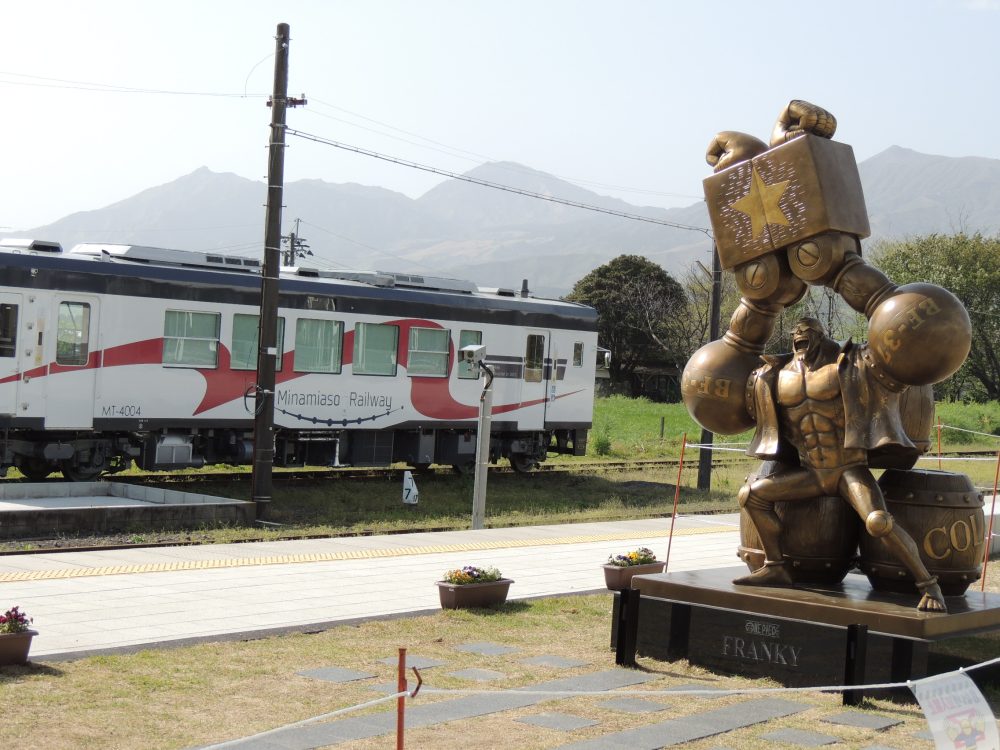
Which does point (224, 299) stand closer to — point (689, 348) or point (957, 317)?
point (957, 317)

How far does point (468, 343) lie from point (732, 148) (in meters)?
13.5

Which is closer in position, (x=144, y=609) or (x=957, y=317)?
(x=957, y=317)

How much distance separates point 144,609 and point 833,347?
5.58 meters

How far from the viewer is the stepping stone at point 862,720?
709 centimetres

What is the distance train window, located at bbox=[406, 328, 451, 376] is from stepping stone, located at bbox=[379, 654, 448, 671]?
13171 millimetres

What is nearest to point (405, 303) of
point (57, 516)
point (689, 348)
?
point (57, 516)

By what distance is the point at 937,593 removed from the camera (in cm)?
787

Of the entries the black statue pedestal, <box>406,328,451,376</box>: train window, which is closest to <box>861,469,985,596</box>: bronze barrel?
the black statue pedestal

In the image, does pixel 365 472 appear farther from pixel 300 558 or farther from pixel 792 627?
pixel 792 627

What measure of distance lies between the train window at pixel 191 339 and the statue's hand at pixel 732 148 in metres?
11.4

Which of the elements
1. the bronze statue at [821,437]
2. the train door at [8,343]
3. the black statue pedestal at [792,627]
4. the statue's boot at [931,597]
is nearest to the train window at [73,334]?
the train door at [8,343]

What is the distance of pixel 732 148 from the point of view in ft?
29.5

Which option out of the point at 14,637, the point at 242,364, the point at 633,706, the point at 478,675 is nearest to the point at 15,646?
the point at 14,637

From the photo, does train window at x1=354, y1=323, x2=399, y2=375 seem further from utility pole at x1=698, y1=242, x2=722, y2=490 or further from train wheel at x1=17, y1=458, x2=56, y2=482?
utility pole at x1=698, y1=242, x2=722, y2=490
